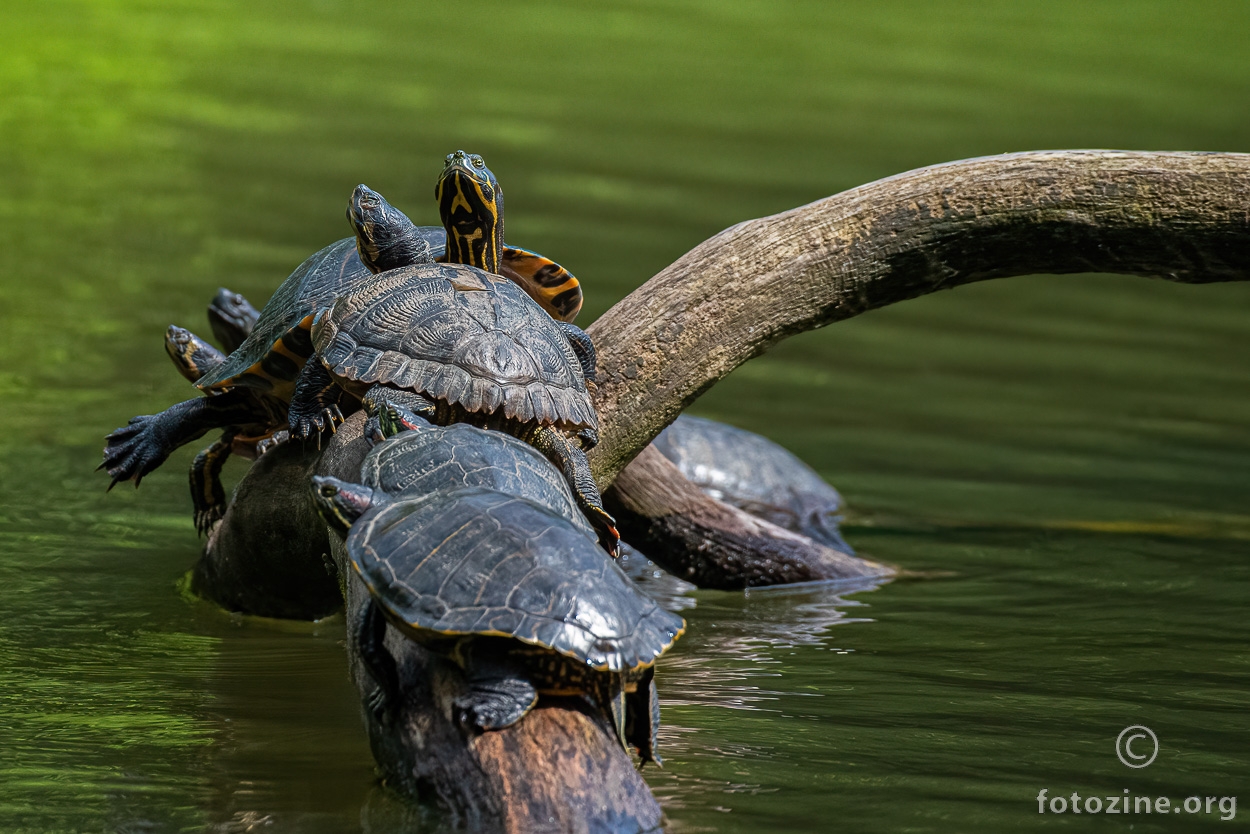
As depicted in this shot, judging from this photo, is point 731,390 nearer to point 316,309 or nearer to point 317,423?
point 316,309

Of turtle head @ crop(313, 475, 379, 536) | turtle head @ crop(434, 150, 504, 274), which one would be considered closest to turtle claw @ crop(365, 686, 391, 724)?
turtle head @ crop(313, 475, 379, 536)

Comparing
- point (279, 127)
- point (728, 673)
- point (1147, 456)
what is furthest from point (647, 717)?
point (279, 127)

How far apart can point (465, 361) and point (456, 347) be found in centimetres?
4

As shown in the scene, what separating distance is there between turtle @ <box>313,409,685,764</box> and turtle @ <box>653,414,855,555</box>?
124 inches

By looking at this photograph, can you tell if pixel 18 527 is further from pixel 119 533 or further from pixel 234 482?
pixel 234 482

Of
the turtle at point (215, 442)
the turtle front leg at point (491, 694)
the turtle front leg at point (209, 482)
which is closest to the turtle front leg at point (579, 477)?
the turtle front leg at point (491, 694)

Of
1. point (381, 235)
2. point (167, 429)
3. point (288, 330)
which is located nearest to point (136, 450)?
point (167, 429)

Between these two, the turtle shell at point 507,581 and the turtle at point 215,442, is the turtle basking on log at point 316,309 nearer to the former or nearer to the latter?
the turtle at point 215,442

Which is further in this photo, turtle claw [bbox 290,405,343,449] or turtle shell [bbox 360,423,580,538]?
turtle claw [bbox 290,405,343,449]

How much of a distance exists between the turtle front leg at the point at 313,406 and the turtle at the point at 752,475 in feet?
7.48

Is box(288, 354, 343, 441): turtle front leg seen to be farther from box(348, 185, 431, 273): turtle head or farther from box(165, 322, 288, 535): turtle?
box(165, 322, 288, 535): turtle

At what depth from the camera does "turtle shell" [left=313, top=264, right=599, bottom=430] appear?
119 inches

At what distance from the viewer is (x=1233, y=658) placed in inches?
140

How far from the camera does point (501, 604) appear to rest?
7.07 feet
